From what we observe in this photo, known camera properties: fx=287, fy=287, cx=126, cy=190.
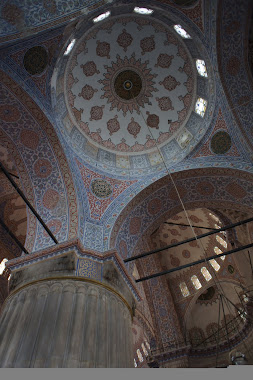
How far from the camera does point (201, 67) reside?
8.59 meters

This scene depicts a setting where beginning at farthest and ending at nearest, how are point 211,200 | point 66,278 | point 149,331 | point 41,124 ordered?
point 149,331 → point 211,200 → point 41,124 → point 66,278

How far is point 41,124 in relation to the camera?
7742mm

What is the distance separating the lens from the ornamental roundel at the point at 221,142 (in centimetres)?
838

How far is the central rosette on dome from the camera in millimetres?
8789

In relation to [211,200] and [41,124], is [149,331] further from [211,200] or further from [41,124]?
[41,124]

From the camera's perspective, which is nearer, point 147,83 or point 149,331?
point 147,83

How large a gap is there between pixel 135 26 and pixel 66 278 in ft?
24.9

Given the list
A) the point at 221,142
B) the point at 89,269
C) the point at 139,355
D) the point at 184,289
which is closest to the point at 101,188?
the point at 89,269

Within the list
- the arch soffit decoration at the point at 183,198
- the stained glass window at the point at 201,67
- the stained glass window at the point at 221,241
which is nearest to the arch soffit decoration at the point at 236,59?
the stained glass window at the point at 201,67

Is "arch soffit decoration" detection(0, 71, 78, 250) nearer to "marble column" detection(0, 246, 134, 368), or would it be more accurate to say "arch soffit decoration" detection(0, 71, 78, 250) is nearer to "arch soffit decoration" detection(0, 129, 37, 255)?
"arch soffit decoration" detection(0, 129, 37, 255)

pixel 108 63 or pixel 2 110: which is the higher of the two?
pixel 108 63

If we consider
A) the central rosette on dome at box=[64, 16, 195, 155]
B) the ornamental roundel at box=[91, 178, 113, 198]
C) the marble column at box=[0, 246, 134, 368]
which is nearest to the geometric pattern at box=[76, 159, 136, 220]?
the ornamental roundel at box=[91, 178, 113, 198]

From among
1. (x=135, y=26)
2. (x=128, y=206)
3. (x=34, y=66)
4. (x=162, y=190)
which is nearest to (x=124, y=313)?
(x=128, y=206)

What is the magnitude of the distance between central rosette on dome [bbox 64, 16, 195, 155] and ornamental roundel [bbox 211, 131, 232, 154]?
1413 millimetres
